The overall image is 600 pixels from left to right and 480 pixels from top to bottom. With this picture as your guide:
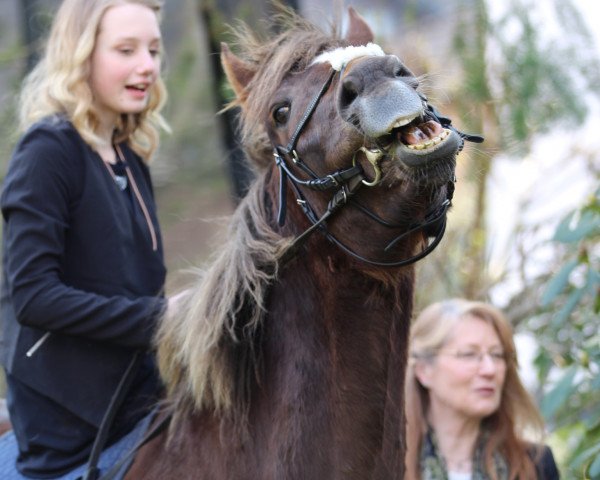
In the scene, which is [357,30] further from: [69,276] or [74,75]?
[69,276]

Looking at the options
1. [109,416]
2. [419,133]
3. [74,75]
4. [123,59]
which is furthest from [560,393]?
[74,75]

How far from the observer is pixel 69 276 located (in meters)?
3.57

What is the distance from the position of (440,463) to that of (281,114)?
1893 mm

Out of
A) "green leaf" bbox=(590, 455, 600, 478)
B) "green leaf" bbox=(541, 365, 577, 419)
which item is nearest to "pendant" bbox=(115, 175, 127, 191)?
"green leaf" bbox=(541, 365, 577, 419)

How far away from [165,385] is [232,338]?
51cm

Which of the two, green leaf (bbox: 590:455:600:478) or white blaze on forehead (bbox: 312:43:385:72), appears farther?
green leaf (bbox: 590:455:600:478)

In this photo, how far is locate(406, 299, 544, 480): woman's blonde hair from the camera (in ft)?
14.5

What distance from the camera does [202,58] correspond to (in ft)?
30.4

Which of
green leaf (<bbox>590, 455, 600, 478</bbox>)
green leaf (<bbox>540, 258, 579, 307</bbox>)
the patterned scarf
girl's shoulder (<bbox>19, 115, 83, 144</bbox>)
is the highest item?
girl's shoulder (<bbox>19, 115, 83, 144</bbox>)

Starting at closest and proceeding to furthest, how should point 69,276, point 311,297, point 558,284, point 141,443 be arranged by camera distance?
point 311,297
point 141,443
point 69,276
point 558,284

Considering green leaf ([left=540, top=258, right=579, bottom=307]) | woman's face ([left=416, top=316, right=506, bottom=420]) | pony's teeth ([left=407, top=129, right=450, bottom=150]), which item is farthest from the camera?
woman's face ([left=416, top=316, right=506, bottom=420])

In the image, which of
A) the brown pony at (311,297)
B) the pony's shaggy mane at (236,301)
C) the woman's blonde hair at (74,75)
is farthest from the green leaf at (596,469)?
the woman's blonde hair at (74,75)

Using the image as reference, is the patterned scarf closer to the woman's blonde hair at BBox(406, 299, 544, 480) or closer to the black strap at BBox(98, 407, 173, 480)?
the woman's blonde hair at BBox(406, 299, 544, 480)

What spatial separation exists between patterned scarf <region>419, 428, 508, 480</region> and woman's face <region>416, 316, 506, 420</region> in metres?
0.16
